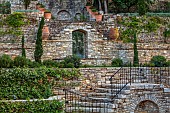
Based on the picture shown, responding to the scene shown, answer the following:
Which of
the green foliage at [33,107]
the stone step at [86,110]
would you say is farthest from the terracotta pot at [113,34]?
the green foliage at [33,107]

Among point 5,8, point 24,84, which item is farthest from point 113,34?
point 24,84

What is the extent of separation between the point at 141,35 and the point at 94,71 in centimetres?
994

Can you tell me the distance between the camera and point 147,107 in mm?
18891

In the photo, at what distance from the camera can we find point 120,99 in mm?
18172

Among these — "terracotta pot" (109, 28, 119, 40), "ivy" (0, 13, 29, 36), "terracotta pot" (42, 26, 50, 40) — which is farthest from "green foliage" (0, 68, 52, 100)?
"terracotta pot" (109, 28, 119, 40)

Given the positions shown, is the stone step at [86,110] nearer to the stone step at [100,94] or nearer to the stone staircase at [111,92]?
the stone staircase at [111,92]

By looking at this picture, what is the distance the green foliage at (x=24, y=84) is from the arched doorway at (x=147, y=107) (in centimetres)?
421

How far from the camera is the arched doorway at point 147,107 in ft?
61.7

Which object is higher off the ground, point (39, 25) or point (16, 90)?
point (39, 25)

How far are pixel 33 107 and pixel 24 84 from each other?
234 cm

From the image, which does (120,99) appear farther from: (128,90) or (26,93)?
(26,93)

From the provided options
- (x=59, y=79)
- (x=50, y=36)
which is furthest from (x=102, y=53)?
(x=59, y=79)

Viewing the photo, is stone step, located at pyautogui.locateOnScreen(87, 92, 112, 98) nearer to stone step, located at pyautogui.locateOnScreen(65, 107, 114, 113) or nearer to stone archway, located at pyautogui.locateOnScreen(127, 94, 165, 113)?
stone archway, located at pyautogui.locateOnScreen(127, 94, 165, 113)

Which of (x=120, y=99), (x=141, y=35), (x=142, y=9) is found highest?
(x=142, y=9)
